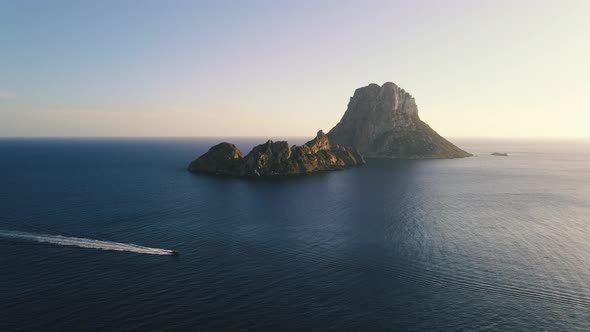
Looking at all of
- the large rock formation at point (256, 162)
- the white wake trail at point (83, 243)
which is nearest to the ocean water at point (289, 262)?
the white wake trail at point (83, 243)

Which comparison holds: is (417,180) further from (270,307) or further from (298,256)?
(270,307)

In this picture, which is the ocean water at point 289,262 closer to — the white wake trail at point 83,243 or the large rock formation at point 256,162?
the white wake trail at point 83,243

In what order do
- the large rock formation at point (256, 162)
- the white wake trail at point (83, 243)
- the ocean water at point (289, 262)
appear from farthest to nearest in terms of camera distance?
the large rock formation at point (256, 162) < the white wake trail at point (83, 243) < the ocean water at point (289, 262)

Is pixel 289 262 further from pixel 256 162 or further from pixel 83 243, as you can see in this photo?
pixel 256 162

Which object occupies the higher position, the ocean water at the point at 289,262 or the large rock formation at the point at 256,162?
the large rock formation at the point at 256,162

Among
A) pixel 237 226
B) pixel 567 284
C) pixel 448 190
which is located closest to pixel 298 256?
pixel 237 226

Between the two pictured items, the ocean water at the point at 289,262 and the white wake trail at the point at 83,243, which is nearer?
the ocean water at the point at 289,262
